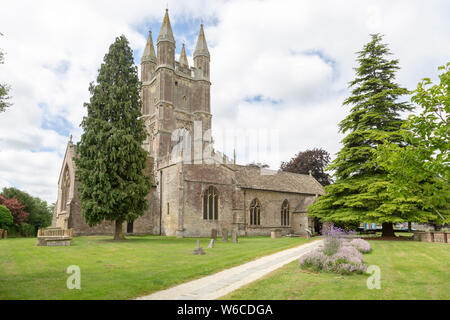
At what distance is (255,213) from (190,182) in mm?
9509

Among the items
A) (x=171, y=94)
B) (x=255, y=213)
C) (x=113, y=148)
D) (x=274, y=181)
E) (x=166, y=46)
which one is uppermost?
(x=166, y=46)

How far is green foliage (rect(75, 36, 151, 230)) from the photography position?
22828 millimetres

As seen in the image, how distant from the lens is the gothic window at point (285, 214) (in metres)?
38.2

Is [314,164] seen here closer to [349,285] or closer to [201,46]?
[201,46]

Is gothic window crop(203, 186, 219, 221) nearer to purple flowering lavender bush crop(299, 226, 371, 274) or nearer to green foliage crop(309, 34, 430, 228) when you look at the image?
green foliage crop(309, 34, 430, 228)

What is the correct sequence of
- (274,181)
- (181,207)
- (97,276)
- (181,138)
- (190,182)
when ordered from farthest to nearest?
1. (181,138)
2. (274,181)
3. (190,182)
4. (181,207)
5. (97,276)

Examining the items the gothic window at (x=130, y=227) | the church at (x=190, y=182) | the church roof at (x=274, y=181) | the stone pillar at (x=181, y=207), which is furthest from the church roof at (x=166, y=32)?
the gothic window at (x=130, y=227)

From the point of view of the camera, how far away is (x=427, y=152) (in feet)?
27.8

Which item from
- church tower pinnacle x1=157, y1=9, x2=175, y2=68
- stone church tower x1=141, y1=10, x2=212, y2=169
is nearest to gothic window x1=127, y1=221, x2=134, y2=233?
stone church tower x1=141, y1=10, x2=212, y2=169

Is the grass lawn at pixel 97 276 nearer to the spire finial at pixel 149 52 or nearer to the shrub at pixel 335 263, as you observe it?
the shrub at pixel 335 263

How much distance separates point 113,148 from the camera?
23062 mm

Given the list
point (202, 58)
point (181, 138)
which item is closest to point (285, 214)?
point (181, 138)

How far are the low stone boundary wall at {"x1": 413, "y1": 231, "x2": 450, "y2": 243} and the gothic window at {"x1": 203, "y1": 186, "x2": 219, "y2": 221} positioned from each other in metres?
17.8

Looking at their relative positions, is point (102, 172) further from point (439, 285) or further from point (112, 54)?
point (439, 285)
